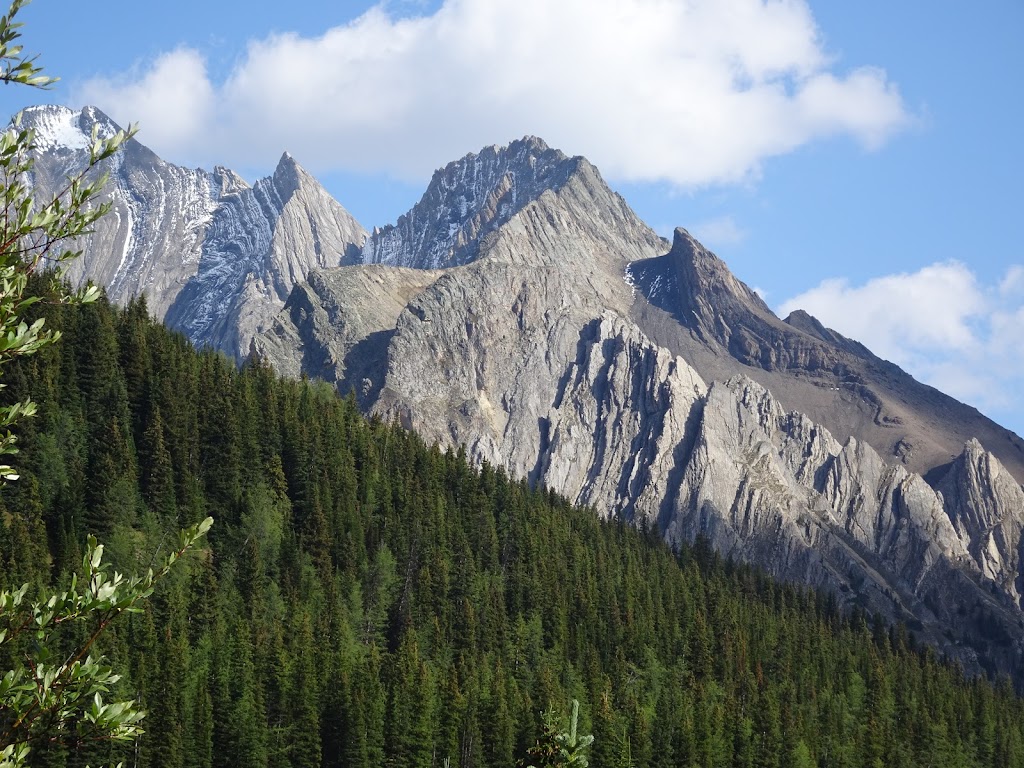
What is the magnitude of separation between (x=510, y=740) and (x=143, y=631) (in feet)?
103

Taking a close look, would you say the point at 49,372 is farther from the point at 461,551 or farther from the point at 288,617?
the point at 461,551

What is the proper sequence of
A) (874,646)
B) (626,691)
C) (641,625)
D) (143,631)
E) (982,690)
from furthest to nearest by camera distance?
(874,646), (982,690), (641,625), (626,691), (143,631)

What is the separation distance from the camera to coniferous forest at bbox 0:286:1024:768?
3974 inches

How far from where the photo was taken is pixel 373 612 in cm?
13775

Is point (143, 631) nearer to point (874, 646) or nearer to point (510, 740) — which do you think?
point (510, 740)

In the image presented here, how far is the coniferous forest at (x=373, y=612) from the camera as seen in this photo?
331 feet

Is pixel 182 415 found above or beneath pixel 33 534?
above

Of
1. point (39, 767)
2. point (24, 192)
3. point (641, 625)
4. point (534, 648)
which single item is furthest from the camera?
point (641, 625)

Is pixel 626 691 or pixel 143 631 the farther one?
pixel 626 691

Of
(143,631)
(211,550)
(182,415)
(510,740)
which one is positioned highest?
(182,415)

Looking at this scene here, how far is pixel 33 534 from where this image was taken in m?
111

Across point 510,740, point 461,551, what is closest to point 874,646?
point 461,551

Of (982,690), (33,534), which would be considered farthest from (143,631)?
(982,690)

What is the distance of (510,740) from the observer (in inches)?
4158
